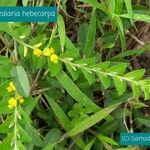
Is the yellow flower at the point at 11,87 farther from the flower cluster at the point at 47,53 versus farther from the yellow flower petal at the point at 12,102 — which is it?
the flower cluster at the point at 47,53

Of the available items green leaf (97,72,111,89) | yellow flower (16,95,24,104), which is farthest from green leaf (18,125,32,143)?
green leaf (97,72,111,89)

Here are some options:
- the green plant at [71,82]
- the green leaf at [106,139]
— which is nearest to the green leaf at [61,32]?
the green plant at [71,82]

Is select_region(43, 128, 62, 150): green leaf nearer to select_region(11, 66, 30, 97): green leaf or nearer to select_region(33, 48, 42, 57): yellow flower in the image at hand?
select_region(11, 66, 30, 97): green leaf

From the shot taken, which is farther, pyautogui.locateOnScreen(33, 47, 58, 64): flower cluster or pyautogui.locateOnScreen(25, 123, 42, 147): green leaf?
pyautogui.locateOnScreen(25, 123, 42, 147): green leaf

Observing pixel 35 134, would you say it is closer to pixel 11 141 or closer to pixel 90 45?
pixel 11 141

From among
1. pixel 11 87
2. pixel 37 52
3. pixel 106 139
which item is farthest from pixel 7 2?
pixel 106 139
